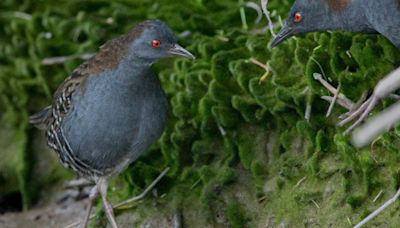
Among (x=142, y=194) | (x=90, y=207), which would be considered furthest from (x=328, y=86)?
(x=90, y=207)

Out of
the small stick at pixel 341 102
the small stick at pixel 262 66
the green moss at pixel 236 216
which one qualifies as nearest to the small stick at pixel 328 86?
the small stick at pixel 341 102

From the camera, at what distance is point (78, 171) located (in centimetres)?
621

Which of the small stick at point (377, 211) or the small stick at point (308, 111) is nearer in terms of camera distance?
the small stick at point (377, 211)

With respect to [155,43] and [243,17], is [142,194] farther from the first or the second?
[243,17]

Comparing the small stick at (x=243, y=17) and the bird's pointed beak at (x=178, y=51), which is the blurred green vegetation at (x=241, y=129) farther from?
the bird's pointed beak at (x=178, y=51)

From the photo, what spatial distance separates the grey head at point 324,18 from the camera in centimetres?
553

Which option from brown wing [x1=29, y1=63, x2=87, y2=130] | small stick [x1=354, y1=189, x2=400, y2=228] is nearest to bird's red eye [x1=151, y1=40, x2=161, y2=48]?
brown wing [x1=29, y1=63, x2=87, y2=130]

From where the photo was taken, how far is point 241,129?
6203 millimetres

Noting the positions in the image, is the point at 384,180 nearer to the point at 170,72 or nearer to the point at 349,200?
the point at 349,200

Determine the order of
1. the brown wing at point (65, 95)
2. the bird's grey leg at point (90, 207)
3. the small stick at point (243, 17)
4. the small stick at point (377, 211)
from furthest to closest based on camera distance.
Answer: the small stick at point (243, 17) < the bird's grey leg at point (90, 207) < the brown wing at point (65, 95) < the small stick at point (377, 211)

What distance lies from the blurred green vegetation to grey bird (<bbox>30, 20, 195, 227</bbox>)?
46 centimetres

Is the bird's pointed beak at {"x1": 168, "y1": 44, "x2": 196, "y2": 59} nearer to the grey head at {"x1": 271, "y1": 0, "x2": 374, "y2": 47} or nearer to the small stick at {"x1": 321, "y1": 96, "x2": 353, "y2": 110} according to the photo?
the grey head at {"x1": 271, "y1": 0, "x2": 374, "y2": 47}

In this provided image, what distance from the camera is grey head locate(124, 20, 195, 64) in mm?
5789

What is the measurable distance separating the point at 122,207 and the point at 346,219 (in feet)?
Answer: 5.58
